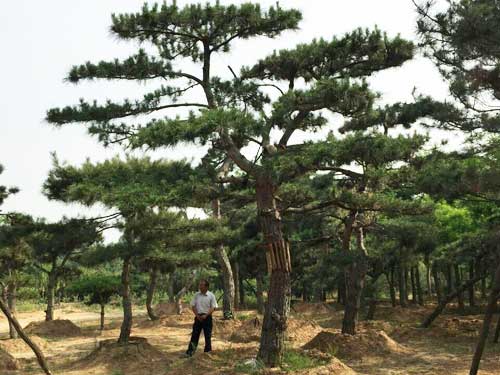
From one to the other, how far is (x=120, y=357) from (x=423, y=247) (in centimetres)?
980

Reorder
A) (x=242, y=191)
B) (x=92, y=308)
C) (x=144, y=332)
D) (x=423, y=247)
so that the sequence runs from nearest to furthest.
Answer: (x=242, y=191) < (x=423, y=247) < (x=144, y=332) < (x=92, y=308)

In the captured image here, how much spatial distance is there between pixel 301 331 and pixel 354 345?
11.9 feet

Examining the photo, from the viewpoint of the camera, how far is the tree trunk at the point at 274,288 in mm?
9148

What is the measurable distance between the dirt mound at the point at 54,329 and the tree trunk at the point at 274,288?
12.2 m

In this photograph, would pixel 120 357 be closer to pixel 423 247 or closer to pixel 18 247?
pixel 18 247

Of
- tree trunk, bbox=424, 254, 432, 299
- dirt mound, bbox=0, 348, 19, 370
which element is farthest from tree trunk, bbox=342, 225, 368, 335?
tree trunk, bbox=424, 254, 432, 299

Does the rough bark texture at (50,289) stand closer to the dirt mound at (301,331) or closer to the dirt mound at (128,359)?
the dirt mound at (128,359)

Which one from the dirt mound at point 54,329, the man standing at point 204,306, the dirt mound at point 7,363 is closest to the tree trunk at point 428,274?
the dirt mound at point 54,329

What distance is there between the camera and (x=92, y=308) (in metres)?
39.6

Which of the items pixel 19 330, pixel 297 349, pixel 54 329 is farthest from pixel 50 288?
pixel 19 330

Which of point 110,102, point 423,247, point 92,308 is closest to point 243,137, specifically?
point 110,102

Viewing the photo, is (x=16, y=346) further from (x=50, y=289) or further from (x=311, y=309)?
(x=311, y=309)

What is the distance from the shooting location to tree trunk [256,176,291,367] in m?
9.15

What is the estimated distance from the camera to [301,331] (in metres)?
15.1
